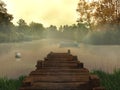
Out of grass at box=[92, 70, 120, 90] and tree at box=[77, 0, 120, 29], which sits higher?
tree at box=[77, 0, 120, 29]

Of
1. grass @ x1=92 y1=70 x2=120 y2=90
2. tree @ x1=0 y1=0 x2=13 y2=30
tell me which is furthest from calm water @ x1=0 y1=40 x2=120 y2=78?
tree @ x1=0 y1=0 x2=13 y2=30

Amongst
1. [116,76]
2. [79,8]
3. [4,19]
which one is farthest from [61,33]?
[116,76]

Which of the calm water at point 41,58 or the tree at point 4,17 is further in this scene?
the tree at point 4,17

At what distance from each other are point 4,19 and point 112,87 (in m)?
62.3

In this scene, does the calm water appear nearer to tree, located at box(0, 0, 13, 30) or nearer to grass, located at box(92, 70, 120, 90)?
grass, located at box(92, 70, 120, 90)

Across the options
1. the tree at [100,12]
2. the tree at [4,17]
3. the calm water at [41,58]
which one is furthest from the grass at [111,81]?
the tree at [4,17]

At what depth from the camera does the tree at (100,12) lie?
2013 inches

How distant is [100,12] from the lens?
172 feet

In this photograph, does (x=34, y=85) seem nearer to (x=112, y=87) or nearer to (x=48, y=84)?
(x=48, y=84)

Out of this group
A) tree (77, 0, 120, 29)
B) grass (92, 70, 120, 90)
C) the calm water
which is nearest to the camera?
grass (92, 70, 120, 90)

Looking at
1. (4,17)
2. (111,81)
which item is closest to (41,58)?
(111,81)

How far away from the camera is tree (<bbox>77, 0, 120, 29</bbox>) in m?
51.1

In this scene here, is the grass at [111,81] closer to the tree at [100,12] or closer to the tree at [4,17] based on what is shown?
the tree at [100,12]

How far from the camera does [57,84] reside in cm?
765
